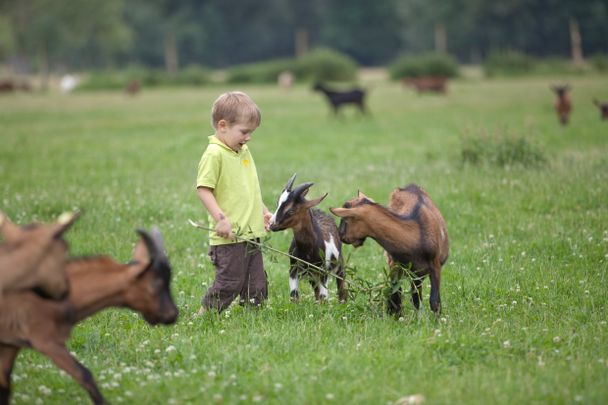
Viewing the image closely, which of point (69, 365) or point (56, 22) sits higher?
point (56, 22)

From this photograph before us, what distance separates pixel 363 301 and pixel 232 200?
150 centimetres

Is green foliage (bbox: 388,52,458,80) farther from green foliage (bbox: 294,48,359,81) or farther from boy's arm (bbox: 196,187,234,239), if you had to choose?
boy's arm (bbox: 196,187,234,239)

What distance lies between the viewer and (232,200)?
640 centimetres

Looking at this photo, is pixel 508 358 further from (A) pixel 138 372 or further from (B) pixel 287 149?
(B) pixel 287 149

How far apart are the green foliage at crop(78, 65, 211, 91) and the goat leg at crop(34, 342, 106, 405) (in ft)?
190

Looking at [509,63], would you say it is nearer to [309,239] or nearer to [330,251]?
[330,251]

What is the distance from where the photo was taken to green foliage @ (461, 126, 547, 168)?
43.6 ft

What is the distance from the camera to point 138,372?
5.15 meters

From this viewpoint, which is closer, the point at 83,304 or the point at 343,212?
the point at 83,304

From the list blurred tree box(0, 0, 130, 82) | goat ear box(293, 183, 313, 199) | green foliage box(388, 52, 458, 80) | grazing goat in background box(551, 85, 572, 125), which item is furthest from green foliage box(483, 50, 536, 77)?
goat ear box(293, 183, 313, 199)

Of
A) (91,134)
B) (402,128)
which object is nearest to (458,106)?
(402,128)

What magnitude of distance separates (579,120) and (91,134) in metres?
14.2

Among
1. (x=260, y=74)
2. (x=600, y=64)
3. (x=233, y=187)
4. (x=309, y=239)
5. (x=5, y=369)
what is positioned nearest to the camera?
(x=5, y=369)

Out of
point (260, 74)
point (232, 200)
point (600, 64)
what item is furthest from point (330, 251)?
point (600, 64)
